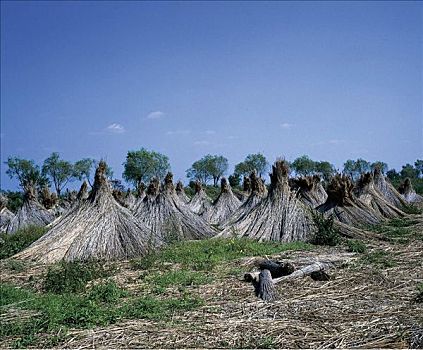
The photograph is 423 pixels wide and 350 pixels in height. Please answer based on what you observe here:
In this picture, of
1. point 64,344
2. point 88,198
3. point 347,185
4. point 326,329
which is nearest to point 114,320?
point 64,344

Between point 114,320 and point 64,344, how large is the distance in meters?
0.77

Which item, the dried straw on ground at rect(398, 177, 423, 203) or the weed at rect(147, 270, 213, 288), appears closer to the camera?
the weed at rect(147, 270, 213, 288)

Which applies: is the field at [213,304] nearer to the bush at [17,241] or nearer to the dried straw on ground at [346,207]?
the bush at [17,241]

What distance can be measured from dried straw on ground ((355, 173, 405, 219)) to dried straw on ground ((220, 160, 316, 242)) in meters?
4.40

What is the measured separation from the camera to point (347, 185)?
15328 millimetres

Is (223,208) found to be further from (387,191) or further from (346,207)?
(346,207)

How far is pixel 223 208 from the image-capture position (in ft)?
72.7

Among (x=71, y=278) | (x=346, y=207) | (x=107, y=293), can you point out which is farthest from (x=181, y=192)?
(x=107, y=293)

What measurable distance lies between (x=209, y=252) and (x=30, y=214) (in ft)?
42.2

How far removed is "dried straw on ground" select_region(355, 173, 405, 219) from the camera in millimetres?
16969

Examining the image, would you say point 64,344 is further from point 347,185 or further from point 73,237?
point 347,185

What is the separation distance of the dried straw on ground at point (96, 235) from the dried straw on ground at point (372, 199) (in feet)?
28.6

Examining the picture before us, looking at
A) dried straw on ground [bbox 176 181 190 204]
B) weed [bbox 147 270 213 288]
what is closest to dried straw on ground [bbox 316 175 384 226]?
weed [bbox 147 270 213 288]

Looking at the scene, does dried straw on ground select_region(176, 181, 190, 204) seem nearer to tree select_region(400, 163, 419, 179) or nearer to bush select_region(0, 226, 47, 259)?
bush select_region(0, 226, 47, 259)
